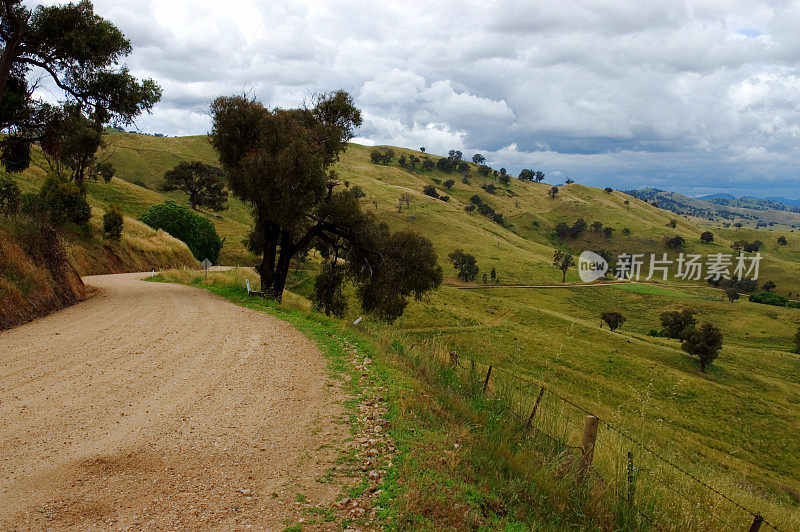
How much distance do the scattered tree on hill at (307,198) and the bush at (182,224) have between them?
3543cm

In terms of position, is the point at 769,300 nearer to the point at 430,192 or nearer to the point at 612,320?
the point at 612,320

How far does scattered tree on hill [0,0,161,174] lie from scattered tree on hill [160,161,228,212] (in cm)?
7570

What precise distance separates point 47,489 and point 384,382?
21.9ft

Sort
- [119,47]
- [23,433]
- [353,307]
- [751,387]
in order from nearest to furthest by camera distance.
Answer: [23,433] < [119,47] < [353,307] < [751,387]

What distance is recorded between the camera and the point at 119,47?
19219mm

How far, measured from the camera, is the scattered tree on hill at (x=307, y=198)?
22.3m

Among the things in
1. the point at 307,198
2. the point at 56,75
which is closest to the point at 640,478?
the point at 307,198

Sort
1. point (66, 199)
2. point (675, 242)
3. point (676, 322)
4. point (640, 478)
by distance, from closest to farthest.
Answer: point (640, 478) → point (66, 199) → point (676, 322) → point (675, 242)

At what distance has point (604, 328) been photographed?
63.9 meters

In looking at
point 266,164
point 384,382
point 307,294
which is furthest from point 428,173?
point 384,382

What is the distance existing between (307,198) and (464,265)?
237 ft

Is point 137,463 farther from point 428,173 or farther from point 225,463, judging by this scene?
point 428,173

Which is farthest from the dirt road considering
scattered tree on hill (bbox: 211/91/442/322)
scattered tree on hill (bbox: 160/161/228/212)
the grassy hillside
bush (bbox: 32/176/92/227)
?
scattered tree on hill (bbox: 160/161/228/212)

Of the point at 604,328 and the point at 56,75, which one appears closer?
the point at 56,75
